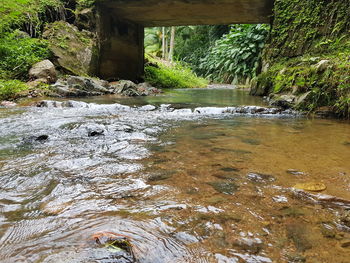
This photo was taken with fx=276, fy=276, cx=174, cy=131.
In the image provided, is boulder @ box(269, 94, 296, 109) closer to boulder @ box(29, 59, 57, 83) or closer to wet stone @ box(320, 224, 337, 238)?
wet stone @ box(320, 224, 337, 238)

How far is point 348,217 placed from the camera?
4.16 ft

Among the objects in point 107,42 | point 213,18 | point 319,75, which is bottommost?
point 319,75

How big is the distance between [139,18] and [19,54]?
4.50m

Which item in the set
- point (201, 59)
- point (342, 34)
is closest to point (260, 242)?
point (342, 34)

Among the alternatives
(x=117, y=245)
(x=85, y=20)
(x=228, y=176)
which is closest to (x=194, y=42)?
(x=85, y=20)

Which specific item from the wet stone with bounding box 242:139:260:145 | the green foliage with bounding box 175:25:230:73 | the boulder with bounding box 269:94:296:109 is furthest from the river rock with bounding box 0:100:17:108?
the green foliage with bounding box 175:25:230:73

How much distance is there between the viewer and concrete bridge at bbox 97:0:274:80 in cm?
835

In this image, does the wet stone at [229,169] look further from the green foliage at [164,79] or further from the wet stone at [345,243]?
the green foliage at [164,79]

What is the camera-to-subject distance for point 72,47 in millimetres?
8508

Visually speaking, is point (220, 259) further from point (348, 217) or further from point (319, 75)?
point (319, 75)

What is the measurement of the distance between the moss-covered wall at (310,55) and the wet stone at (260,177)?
2.91 metres

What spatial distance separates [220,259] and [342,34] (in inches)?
269

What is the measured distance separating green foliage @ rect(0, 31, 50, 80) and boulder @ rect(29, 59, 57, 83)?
21cm

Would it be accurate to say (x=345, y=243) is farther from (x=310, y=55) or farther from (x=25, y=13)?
(x=25, y=13)
